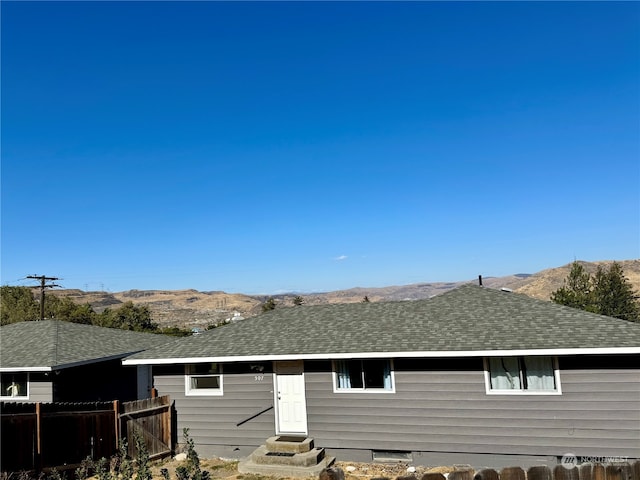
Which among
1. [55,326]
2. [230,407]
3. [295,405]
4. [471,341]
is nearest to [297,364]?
[295,405]

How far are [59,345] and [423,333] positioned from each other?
44.9 ft

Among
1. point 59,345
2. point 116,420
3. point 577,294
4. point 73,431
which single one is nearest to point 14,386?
point 59,345

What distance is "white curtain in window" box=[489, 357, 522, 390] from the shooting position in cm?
1131

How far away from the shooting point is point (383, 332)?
13.2 m

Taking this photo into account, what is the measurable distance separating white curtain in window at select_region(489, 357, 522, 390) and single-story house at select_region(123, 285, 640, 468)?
25 mm

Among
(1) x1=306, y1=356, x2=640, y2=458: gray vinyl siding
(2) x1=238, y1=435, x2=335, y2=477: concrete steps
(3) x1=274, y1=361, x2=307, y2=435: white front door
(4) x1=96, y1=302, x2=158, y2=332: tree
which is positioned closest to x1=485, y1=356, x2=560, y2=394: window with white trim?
(1) x1=306, y1=356, x2=640, y2=458: gray vinyl siding

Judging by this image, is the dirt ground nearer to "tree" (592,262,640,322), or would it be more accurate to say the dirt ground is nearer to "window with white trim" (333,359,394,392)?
"window with white trim" (333,359,394,392)

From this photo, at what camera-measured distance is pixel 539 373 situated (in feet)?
36.6

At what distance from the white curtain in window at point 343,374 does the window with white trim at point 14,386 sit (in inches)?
439

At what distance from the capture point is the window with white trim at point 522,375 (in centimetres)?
1105

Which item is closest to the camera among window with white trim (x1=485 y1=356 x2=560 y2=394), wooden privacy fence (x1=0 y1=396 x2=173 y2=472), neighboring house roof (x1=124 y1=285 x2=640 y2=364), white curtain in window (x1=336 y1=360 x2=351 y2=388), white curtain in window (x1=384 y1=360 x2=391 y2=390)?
wooden privacy fence (x1=0 y1=396 x2=173 y2=472)

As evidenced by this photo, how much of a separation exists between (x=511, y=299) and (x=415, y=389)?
4745mm

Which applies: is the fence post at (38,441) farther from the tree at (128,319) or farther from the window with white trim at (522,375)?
the tree at (128,319)

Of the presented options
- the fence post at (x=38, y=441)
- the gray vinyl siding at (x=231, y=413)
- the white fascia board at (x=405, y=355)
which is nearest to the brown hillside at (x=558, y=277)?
the white fascia board at (x=405, y=355)
